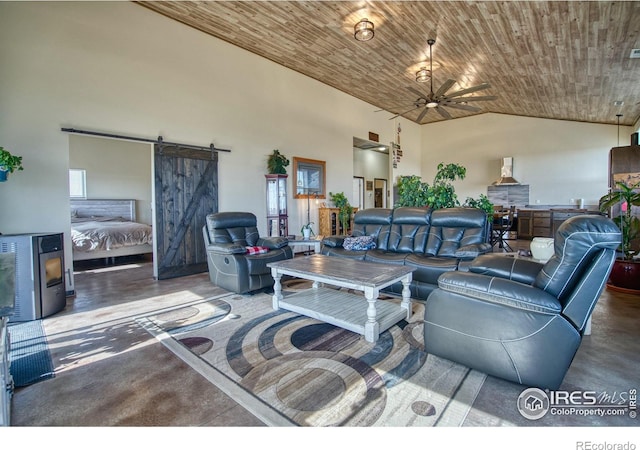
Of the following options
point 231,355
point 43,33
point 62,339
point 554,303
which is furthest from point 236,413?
point 43,33

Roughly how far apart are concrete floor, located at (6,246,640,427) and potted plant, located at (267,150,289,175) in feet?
11.7

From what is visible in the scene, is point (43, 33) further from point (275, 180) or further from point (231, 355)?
point (231, 355)

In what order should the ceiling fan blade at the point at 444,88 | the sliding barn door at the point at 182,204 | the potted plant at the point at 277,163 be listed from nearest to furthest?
the ceiling fan blade at the point at 444,88 → the sliding barn door at the point at 182,204 → the potted plant at the point at 277,163

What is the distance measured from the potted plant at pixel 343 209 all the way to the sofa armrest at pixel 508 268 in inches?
195

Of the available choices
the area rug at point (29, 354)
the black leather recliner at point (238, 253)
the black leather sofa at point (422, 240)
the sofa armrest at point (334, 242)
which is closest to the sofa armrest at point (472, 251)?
the black leather sofa at point (422, 240)

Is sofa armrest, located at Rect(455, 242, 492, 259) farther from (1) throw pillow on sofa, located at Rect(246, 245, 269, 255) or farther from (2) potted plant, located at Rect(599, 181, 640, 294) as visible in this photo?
(1) throw pillow on sofa, located at Rect(246, 245, 269, 255)

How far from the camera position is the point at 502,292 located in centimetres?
184

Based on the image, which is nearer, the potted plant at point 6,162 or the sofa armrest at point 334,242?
the potted plant at point 6,162

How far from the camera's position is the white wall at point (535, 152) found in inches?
318

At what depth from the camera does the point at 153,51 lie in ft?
15.2

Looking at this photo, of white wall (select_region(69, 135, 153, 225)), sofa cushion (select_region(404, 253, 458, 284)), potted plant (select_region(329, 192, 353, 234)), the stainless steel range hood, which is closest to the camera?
sofa cushion (select_region(404, 253, 458, 284))

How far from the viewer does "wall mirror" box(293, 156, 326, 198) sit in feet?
22.1

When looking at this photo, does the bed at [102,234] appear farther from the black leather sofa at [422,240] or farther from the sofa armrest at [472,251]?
the sofa armrest at [472,251]

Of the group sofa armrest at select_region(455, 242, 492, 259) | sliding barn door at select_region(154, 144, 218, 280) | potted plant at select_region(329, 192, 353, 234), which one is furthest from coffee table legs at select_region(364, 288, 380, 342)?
potted plant at select_region(329, 192, 353, 234)
